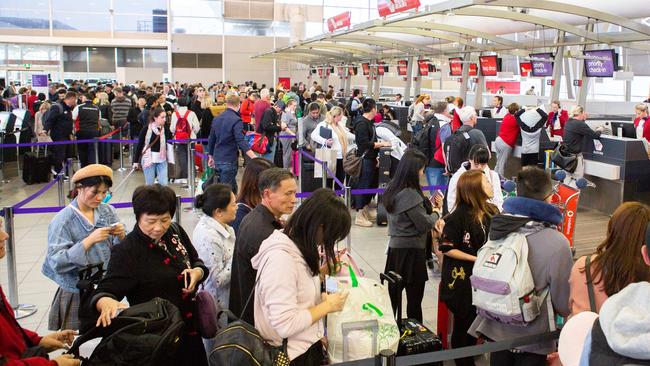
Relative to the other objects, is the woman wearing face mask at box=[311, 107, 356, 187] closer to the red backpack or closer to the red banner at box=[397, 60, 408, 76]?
the red backpack

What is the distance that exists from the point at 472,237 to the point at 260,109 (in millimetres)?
8028

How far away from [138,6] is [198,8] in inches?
135

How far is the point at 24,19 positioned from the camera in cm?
3175

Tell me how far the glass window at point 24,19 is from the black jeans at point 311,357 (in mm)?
34338

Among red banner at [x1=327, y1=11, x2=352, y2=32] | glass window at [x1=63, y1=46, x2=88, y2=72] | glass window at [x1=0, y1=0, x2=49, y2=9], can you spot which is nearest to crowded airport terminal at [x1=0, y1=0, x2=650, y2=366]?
red banner at [x1=327, y1=11, x2=352, y2=32]

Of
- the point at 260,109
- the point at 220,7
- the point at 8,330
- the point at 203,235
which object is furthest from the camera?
the point at 220,7

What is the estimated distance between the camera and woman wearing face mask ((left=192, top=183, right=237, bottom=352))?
12.2 feet

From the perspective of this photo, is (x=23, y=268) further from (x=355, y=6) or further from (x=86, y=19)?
(x=355, y=6)

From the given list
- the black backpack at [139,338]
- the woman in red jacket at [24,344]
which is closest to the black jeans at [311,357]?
the black backpack at [139,338]

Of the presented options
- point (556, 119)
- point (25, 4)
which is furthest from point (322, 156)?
point (25, 4)

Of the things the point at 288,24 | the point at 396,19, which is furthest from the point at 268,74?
the point at 396,19

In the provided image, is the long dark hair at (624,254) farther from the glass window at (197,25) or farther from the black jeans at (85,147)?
the glass window at (197,25)

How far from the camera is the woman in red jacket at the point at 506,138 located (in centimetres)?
1150

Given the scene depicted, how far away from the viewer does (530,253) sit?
10.4 ft
